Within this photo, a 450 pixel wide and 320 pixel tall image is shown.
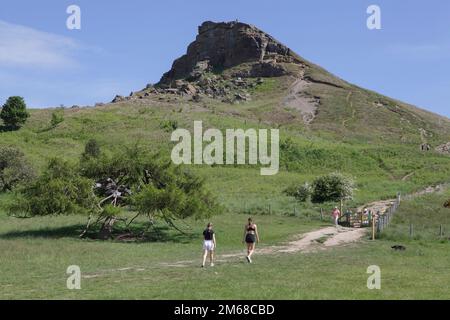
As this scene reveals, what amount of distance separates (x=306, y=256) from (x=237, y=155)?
202ft

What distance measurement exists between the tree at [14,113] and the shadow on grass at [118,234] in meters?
66.0

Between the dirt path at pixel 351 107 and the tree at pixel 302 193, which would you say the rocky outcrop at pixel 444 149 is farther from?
the tree at pixel 302 193

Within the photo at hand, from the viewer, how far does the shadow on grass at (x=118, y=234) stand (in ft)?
113

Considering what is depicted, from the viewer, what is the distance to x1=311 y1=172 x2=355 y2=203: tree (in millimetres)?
55656

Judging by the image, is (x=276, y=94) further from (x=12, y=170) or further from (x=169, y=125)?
(x=12, y=170)

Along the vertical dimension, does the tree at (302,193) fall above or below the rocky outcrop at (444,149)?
below

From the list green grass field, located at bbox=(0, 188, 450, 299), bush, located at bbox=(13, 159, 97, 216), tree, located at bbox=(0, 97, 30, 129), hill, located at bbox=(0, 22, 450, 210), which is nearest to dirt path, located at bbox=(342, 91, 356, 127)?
hill, located at bbox=(0, 22, 450, 210)

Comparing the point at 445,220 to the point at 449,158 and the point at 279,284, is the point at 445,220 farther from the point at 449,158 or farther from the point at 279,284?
the point at 449,158

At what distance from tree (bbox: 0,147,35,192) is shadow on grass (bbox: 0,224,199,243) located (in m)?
27.6

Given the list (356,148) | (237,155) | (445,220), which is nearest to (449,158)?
(356,148)

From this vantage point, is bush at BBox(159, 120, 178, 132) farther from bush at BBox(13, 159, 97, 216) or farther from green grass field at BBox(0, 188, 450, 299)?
bush at BBox(13, 159, 97, 216)

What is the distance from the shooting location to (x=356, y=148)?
323 feet

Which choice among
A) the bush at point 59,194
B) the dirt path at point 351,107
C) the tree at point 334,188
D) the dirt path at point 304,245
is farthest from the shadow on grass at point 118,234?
the dirt path at point 351,107

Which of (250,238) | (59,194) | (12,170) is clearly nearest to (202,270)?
(250,238)
